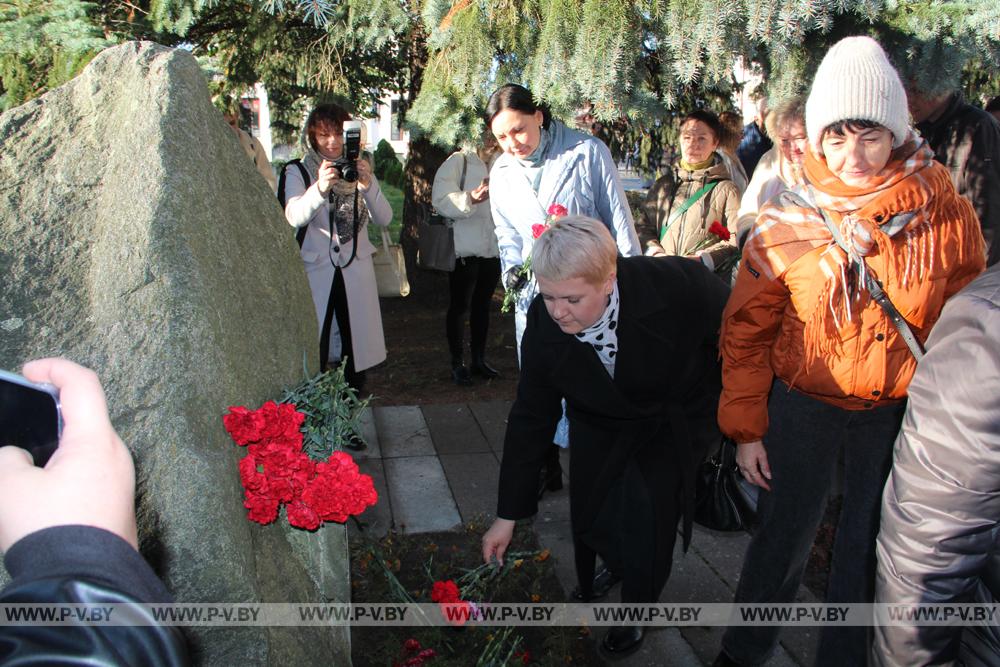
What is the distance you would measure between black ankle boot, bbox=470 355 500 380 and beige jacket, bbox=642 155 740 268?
79.0 inches

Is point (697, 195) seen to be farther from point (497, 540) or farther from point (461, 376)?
point (497, 540)

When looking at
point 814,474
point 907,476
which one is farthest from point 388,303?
point 907,476

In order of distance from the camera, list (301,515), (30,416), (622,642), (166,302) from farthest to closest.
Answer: (622,642) → (301,515) → (166,302) → (30,416)

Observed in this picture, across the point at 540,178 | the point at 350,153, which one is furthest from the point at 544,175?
the point at 350,153

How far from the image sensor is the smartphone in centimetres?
89

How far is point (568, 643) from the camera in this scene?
294 centimetres

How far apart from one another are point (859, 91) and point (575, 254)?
2.96ft

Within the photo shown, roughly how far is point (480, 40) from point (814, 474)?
2.88 metres

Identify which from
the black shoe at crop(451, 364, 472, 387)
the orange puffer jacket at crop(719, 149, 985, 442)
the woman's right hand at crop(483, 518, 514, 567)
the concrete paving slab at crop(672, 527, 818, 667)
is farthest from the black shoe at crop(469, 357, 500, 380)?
the orange puffer jacket at crop(719, 149, 985, 442)

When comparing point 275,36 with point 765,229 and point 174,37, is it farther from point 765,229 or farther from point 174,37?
point 765,229

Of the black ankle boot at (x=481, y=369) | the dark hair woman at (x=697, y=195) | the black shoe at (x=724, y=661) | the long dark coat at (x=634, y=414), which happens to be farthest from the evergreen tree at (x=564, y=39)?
the black shoe at (x=724, y=661)

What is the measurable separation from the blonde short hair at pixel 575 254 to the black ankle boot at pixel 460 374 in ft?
11.3

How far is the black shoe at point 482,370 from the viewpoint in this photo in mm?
6082

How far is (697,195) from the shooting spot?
4.36m
